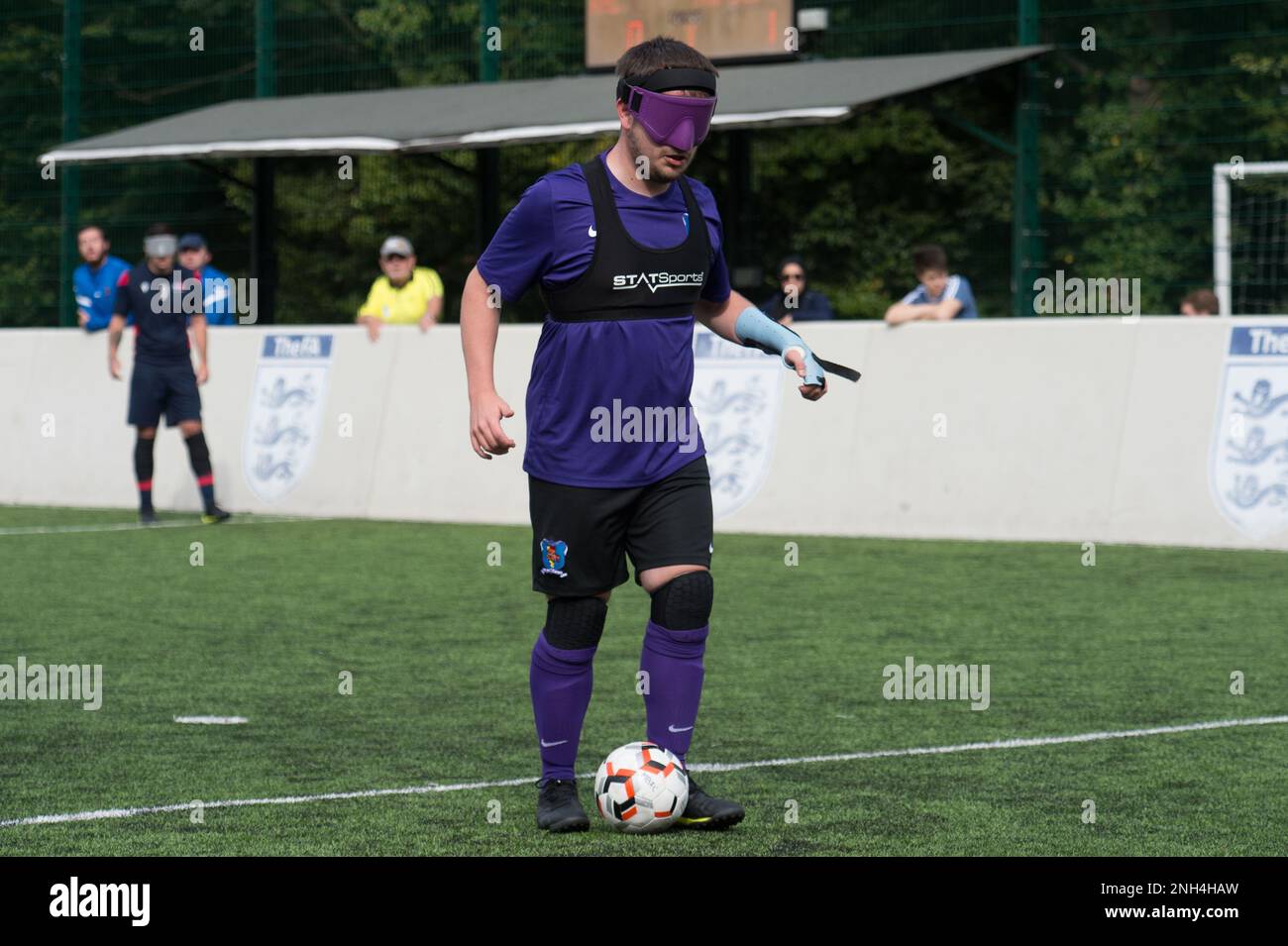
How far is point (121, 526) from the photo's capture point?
1667cm

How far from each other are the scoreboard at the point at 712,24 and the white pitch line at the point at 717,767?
13.1 metres

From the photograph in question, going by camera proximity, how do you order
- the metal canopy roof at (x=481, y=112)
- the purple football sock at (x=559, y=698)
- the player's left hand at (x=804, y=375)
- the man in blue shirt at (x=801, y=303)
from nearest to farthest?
the player's left hand at (x=804, y=375) < the purple football sock at (x=559, y=698) < the man in blue shirt at (x=801, y=303) < the metal canopy roof at (x=481, y=112)

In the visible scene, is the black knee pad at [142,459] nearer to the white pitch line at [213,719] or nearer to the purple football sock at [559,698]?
the white pitch line at [213,719]

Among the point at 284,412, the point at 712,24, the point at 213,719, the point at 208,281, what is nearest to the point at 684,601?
the point at 213,719

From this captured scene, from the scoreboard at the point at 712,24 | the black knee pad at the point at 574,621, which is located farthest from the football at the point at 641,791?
the scoreboard at the point at 712,24

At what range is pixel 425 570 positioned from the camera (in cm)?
1332

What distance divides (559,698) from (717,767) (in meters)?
0.99

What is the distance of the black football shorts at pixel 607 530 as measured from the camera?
6.09 m

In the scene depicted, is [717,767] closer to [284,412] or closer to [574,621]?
[574,621]

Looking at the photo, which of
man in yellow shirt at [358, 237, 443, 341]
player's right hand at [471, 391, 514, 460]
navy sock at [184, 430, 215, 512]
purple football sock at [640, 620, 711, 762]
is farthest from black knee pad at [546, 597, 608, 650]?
man in yellow shirt at [358, 237, 443, 341]

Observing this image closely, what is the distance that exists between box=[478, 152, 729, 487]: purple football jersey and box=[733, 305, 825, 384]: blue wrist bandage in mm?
326

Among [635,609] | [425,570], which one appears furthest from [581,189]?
[425,570]

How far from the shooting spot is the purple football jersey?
19.9 ft
